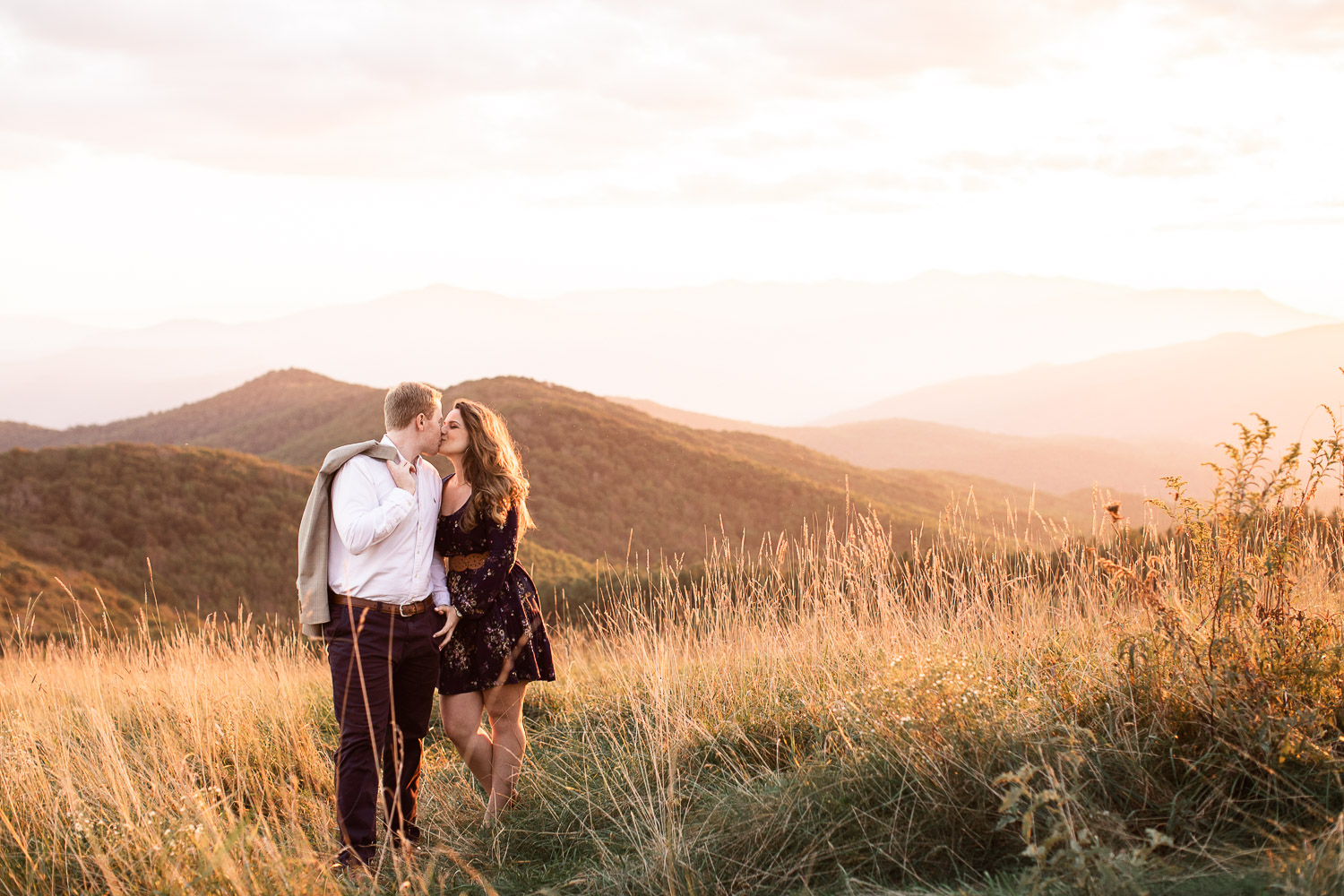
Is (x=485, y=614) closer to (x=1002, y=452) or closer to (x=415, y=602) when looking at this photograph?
(x=415, y=602)

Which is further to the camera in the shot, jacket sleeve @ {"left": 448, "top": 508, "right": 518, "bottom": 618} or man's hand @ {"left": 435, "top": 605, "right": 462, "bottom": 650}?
jacket sleeve @ {"left": 448, "top": 508, "right": 518, "bottom": 618}

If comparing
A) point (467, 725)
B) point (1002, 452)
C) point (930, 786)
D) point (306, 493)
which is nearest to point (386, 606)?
point (467, 725)

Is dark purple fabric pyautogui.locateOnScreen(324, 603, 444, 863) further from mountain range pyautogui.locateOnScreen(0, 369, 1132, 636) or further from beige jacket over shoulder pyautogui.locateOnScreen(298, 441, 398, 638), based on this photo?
mountain range pyautogui.locateOnScreen(0, 369, 1132, 636)

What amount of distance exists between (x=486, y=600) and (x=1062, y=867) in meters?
2.56

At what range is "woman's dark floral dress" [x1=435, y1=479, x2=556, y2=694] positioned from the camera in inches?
152

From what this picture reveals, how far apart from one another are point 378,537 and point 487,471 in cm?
67

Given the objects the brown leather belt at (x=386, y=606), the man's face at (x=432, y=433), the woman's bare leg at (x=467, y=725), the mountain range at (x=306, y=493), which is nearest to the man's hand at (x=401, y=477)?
the man's face at (x=432, y=433)

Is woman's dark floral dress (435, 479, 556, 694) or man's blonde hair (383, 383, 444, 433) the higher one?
man's blonde hair (383, 383, 444, 433)

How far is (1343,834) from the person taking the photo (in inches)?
87.7

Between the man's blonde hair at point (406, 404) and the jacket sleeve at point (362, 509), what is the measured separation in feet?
0.84

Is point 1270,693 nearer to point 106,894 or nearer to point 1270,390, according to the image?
point 106,894

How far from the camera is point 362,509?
3.46 metres

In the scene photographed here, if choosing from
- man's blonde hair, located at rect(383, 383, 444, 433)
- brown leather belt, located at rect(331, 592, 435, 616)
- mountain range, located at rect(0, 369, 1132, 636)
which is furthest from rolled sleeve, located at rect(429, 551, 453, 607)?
mountain range, located at rect(0, 369, 1132, 636)

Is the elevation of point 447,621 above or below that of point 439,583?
below
